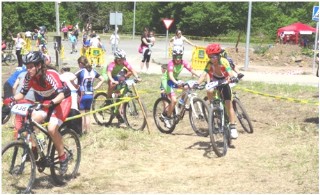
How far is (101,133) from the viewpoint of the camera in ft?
30.7

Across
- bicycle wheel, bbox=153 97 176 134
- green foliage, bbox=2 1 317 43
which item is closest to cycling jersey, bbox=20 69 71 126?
bicycle wheel, bbox=153 97 176 134

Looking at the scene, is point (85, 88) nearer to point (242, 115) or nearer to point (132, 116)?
point (132, 116)

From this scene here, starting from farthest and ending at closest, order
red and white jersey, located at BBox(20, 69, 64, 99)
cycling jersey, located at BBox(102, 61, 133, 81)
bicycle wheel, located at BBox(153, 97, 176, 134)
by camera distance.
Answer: cycling jersey, located at BBox(102, 61, 133, 81)
bicycle wheel, located at BBox(153, 97, 176, 134)
red and white jersey, located at BBox(20, 69, 64, 99)

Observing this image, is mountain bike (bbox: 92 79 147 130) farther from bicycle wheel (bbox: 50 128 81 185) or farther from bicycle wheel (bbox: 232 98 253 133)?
bicycle wheel (bbox: 50 128 81 185)

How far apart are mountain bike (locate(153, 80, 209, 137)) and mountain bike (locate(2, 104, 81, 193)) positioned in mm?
3166

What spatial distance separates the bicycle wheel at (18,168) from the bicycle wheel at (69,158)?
0.43 meters

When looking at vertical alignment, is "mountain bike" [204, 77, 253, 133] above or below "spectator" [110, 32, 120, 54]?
below

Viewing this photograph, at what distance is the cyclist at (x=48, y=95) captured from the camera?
238 inches

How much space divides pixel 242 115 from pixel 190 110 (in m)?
1.19

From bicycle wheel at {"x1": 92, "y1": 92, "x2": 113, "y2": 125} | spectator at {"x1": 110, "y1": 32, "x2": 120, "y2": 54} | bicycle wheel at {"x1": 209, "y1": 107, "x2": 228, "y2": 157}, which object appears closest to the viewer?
bicycle wheel at {"x1": 209, "y1": 107, "x2": 228, "y2": 157}

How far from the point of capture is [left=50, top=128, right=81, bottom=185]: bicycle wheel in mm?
6512

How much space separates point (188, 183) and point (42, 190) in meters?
1.97

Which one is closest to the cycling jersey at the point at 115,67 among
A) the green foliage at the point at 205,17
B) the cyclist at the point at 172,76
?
the cyclist at the point at 172,76

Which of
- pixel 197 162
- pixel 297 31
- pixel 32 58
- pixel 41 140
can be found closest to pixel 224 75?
pixel 197 162
